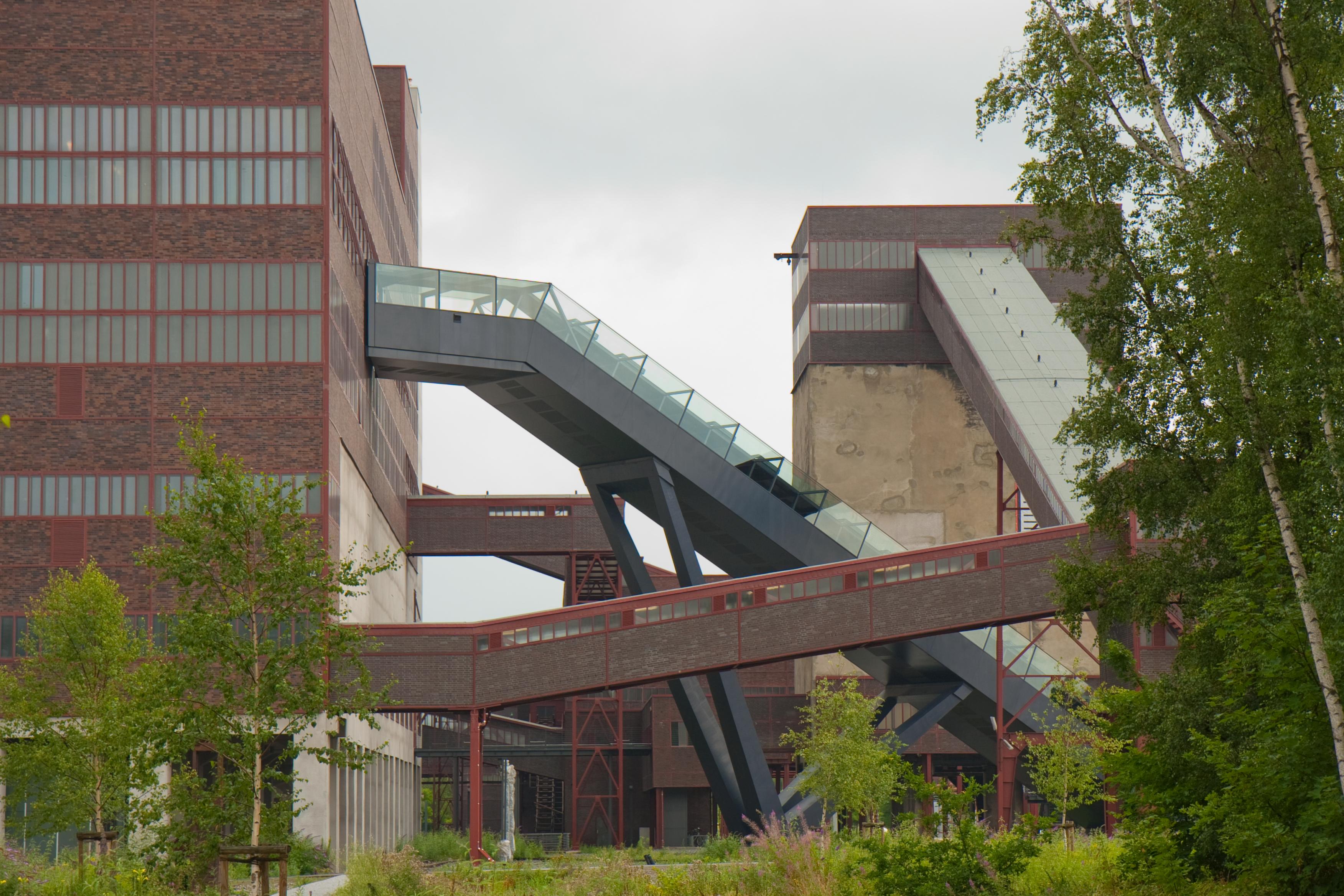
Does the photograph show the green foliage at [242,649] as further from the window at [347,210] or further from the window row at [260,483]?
the window at [347,210]

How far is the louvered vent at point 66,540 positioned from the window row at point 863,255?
34688mm

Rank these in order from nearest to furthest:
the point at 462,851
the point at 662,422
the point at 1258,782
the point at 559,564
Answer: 1. the point at 1258,782
2. the point at 662,422
3. the point at 462,851
4. the point at 559,564

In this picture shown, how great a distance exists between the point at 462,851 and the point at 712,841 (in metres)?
6.27

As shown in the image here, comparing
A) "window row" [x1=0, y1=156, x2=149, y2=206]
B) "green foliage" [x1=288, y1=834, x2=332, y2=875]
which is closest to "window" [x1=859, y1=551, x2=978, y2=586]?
"green foliage" [x1=288, y1=834, x2=332, y2=875]

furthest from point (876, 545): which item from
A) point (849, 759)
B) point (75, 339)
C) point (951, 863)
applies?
point (951, 863)

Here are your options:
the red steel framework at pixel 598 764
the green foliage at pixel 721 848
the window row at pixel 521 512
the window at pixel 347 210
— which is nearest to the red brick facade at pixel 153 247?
the window at pixel 347 210

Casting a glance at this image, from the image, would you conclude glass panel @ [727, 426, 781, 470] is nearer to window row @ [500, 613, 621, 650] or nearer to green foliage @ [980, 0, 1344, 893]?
window row @ [500, 613, 621, 650]

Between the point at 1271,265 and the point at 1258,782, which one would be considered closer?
the point at 1258,782

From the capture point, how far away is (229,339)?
36.1 metres

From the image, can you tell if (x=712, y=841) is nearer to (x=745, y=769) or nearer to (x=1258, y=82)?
(x=745, y=769)

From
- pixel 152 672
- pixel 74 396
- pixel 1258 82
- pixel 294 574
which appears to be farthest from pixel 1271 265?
pixel 74 396

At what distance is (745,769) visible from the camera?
3466cm

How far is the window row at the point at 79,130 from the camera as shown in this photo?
36531 millimetres

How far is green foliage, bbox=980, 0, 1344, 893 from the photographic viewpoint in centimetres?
1499
